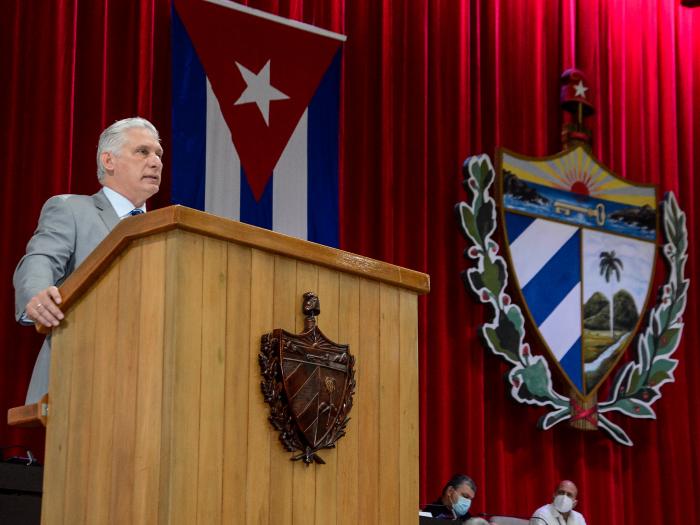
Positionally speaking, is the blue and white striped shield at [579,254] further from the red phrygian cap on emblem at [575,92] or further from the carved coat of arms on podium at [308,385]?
the carved coat of arms on podium at [308,385]

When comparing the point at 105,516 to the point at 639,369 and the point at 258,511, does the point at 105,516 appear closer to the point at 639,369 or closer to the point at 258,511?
the point at 258,511

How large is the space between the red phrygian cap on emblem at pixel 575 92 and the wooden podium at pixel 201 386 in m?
5.03

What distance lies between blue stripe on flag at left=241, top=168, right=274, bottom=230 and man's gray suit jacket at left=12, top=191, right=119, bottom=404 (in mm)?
2853

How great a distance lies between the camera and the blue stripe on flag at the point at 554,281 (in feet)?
21.9

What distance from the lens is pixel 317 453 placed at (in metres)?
2.03

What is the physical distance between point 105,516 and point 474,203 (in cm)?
483

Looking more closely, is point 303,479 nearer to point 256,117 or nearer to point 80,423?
point 80,423

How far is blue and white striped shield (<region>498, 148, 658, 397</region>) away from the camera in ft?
22.0

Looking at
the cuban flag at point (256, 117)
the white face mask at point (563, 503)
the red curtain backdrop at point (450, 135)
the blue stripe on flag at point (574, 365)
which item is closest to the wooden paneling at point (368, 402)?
the red curtain backdrop at point (450, 135)

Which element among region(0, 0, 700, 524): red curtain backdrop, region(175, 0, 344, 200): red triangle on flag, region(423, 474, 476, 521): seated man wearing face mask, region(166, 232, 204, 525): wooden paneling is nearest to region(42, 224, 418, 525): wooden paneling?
region(166, 232, 204, 525): wooden paneling

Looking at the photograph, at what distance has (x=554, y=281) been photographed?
677 centimetres

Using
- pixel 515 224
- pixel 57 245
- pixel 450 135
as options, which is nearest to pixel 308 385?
pixel 57 245

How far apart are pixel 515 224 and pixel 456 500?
198 cm

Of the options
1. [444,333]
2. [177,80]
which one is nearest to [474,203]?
[444,333]
